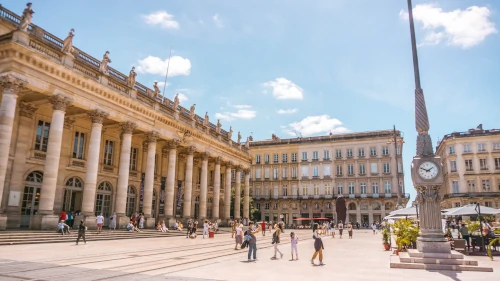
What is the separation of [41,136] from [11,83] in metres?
5.73

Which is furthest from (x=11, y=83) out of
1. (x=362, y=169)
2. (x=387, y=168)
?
(x=387, y=168)

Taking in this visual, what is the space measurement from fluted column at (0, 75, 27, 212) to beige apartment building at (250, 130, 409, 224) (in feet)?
158

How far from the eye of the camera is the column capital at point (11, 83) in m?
17.9

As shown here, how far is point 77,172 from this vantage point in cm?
2486

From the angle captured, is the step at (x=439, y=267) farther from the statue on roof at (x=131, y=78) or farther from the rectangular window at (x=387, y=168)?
the rectangular window at (x=387, y=168)

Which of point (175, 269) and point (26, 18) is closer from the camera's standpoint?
point (175, 269)

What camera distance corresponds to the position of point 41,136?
2288 centimetres

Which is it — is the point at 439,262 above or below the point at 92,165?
below

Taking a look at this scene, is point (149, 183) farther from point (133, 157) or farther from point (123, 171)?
point (133, 157)

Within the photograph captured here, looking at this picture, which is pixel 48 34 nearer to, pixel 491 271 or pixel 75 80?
pixel 75 80

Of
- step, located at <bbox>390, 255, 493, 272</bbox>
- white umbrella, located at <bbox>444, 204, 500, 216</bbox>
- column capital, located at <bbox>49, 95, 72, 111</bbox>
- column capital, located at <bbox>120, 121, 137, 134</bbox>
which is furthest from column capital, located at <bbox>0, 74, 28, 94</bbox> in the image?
white umbrella, located at <bbox>444, 204, 500, 216</bbox>

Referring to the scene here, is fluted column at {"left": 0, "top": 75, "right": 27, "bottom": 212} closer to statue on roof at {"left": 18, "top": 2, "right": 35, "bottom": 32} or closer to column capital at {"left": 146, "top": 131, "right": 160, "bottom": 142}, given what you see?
statue on roof at {"left": 18, "top": 2, "right": 35, "bottom": 32}

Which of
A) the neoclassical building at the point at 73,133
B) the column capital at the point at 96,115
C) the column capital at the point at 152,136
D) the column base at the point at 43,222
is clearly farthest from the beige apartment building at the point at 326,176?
the column base at the point at 43,222

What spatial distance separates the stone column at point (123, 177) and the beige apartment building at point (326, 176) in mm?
39484
